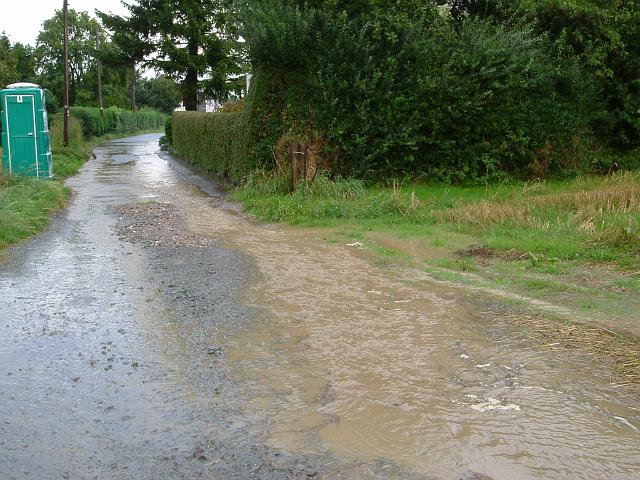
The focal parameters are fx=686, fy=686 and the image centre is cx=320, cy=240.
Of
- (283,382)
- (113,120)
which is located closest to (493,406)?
(283,382)

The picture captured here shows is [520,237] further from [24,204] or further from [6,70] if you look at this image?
[6,70]

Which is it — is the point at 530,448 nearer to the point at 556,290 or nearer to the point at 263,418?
the point at 263,418

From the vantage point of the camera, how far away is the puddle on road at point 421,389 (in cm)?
436

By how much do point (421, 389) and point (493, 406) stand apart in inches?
23.8

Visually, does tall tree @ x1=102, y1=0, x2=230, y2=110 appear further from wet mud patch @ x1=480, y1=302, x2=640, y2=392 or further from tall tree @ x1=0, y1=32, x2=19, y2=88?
wet mud patch @ x1=480, y1=302, x2=640, y2=392

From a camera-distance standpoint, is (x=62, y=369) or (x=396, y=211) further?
(x=396, y=211)

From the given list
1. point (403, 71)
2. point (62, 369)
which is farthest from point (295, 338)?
point (403, 71)

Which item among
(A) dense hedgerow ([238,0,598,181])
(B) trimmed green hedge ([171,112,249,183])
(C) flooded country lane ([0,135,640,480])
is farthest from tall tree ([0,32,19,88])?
(C) flooded country lane ([0,135,640,480])

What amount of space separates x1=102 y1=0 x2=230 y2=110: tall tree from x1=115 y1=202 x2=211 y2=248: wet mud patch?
22.2 metres

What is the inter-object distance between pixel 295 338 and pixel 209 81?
109 feet

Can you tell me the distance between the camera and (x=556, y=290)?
7.97 m

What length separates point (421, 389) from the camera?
537cm

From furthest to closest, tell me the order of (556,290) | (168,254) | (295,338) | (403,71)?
(403,71)
(168,254)
(556,290)
(295,338)

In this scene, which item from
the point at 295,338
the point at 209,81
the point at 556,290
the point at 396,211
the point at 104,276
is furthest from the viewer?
the point at 209,81
